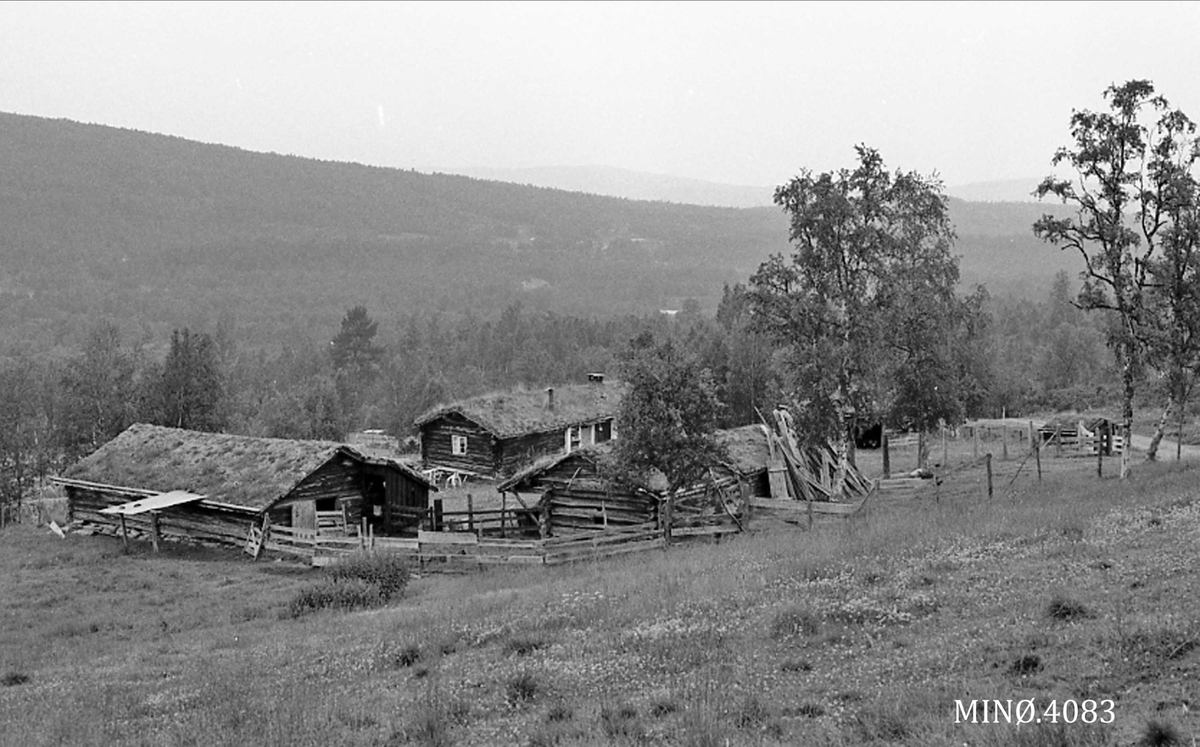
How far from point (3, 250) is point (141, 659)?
623ft

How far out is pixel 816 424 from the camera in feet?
107

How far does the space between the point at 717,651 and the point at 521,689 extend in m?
2.61

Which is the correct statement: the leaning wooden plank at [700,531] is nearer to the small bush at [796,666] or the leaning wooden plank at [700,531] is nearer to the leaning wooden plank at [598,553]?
the leaning wooden plank at [598,553]

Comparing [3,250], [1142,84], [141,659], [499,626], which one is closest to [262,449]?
[141,659]

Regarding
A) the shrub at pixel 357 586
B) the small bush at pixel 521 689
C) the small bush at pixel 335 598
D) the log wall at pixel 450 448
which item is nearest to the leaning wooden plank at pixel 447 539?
the shrub at pixel 357 586

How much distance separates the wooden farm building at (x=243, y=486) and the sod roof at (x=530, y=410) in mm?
13421

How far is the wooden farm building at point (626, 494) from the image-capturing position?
3042cm

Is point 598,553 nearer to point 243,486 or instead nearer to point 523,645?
point 523,645

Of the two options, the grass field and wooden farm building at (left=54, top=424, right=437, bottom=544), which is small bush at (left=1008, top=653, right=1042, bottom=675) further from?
wooden farm building at (left=54, top=424, right=437, bottom=544)

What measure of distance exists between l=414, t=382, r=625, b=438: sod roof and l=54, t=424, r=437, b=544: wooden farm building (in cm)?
1342

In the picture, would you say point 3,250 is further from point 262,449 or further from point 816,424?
point 816,424

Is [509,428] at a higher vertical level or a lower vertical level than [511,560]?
higher

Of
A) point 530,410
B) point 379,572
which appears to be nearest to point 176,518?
point 379,572

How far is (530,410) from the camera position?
53.2m
